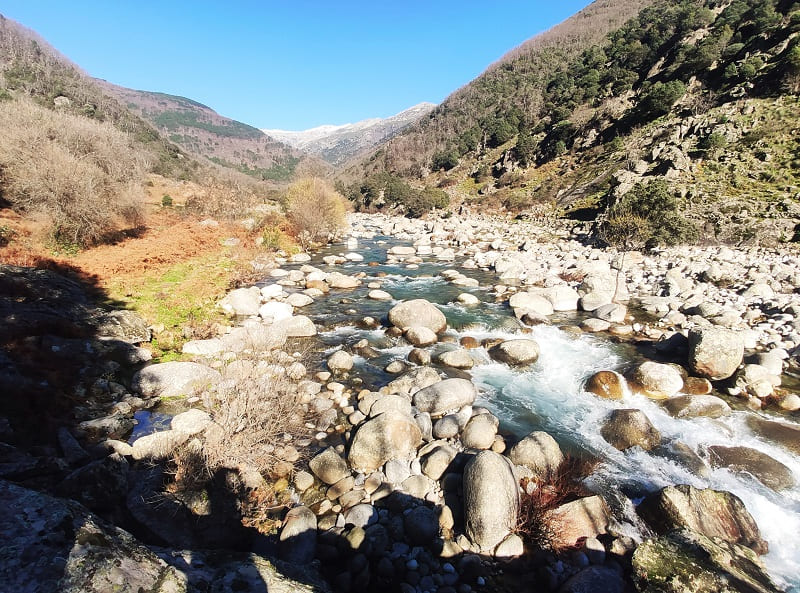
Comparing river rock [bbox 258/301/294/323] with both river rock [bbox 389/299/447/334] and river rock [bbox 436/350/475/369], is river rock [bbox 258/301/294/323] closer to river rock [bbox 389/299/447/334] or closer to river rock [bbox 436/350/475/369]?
river rock [bbox 389/299/447/334]

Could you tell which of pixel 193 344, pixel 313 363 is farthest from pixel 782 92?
pixel 193 344

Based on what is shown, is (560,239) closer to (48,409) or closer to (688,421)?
(688,421)

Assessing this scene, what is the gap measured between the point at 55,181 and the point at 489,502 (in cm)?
2193

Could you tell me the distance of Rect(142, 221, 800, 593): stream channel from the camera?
6363 millimetres

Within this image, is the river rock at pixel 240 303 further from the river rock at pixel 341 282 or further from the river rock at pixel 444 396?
the river rock at pixel 444 396

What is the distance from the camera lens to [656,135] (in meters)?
41.4

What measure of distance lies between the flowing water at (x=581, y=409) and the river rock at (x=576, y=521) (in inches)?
30.1

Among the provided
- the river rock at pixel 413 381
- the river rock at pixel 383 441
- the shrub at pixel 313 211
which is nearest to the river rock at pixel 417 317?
the river rock at pixel 413 381

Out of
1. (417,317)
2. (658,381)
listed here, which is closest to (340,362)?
(417,317)

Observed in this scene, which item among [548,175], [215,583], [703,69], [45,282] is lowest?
[215,583]

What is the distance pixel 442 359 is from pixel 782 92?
151ft

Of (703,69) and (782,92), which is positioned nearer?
(782,92)

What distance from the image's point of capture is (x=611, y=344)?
12648 mm

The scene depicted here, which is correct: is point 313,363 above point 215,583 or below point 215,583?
below
